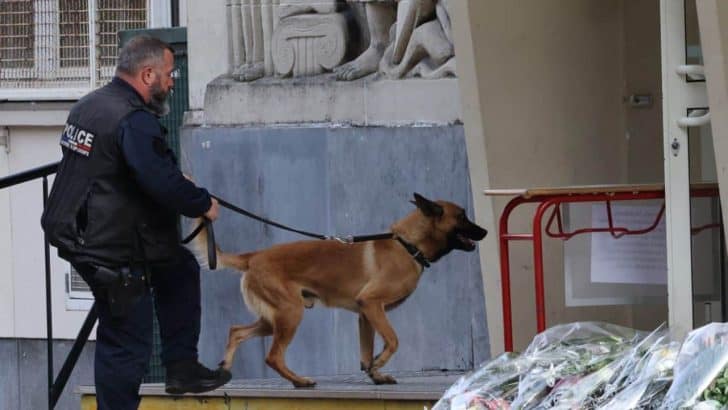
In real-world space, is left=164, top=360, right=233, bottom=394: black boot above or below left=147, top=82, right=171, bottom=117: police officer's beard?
below

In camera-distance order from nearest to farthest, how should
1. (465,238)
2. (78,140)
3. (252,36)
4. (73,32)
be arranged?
(78,140)
(465,238)
(252,36)
(73,32)

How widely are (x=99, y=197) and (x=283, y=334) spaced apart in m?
1.70

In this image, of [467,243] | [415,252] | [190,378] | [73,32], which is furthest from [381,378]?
[73,32]

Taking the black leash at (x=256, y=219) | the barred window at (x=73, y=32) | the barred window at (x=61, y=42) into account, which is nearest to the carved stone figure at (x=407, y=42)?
the black leash at (x=256, y=219)

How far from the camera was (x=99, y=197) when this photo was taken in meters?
7.55

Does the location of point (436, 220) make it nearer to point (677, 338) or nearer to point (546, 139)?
point (546, 139)

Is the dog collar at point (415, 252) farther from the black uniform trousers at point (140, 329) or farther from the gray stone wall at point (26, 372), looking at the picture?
the gray stone wall at point (26, 372)

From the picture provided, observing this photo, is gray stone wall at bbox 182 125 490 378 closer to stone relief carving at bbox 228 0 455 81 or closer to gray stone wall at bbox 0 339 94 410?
stone relief carving at bbox 228 0 455 81

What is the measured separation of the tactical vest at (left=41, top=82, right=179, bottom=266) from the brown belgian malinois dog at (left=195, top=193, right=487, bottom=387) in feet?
3.54

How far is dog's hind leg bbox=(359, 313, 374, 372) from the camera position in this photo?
29.5ft

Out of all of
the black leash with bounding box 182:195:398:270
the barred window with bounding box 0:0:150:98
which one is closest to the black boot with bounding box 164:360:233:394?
the black leash with bounding box 182:195:398:270

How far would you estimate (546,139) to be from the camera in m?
7.84

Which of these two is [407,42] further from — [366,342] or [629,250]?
[629,250]

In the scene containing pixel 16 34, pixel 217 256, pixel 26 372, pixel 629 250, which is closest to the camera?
pixel 629 250
